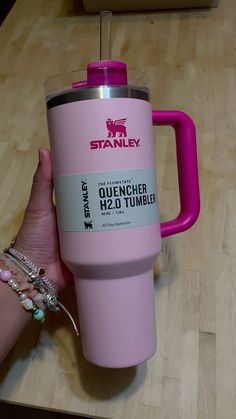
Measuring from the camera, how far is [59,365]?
59 centimetres

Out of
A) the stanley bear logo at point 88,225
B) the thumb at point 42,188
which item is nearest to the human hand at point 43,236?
the thumb at point 42,188

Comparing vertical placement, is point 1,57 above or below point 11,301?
above

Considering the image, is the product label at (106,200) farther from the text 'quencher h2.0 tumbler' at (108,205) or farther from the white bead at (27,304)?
the white bead at (27,304)

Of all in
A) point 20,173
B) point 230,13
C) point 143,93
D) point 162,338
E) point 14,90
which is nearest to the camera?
point 143,93

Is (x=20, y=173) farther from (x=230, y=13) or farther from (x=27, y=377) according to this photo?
(x=230, y=13)

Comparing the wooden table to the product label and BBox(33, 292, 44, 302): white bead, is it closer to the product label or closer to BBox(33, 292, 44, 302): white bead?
BBox(33, 292, 44, 302): white bead

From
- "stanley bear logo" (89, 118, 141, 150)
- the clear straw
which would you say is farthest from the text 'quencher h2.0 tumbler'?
the clear straw

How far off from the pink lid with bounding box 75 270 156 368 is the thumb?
0.42ft

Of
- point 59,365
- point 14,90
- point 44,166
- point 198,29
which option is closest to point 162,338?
point 59,365

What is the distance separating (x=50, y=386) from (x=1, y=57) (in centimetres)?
71

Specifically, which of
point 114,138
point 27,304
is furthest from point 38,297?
point 114,138

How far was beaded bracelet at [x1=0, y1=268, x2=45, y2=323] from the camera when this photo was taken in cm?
56

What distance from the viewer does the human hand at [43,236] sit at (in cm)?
59

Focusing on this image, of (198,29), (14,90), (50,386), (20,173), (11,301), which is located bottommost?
(50,386)
